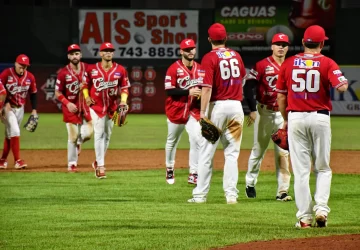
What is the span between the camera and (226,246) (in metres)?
7.03

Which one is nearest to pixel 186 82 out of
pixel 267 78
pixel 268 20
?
pixel 267 78

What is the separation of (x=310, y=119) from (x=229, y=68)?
2047 millimetres

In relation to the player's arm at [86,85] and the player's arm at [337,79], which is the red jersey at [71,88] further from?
the player's arm at [337,79]

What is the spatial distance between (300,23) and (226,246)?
26917 millimetres

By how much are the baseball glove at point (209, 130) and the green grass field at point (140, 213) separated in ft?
2.59

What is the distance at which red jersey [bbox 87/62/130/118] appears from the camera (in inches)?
517

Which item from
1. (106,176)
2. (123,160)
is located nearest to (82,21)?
(123,160)

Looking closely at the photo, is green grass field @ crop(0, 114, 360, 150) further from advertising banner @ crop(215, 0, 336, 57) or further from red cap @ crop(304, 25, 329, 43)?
red cap @ crop(304, 25, 329, 43)

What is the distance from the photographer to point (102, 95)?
13.2m

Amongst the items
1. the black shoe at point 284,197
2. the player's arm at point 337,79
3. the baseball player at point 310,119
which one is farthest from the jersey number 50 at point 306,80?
the black shoe at point 284,197

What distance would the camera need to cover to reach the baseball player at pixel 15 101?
14633 mm

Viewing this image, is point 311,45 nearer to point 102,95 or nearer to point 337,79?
point 337,79

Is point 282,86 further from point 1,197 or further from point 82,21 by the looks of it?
point 82,21

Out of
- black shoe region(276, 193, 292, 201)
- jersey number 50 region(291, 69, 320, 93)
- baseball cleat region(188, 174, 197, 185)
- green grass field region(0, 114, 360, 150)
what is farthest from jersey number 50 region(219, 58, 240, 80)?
green grass field region(0, 114, 360, 150)
